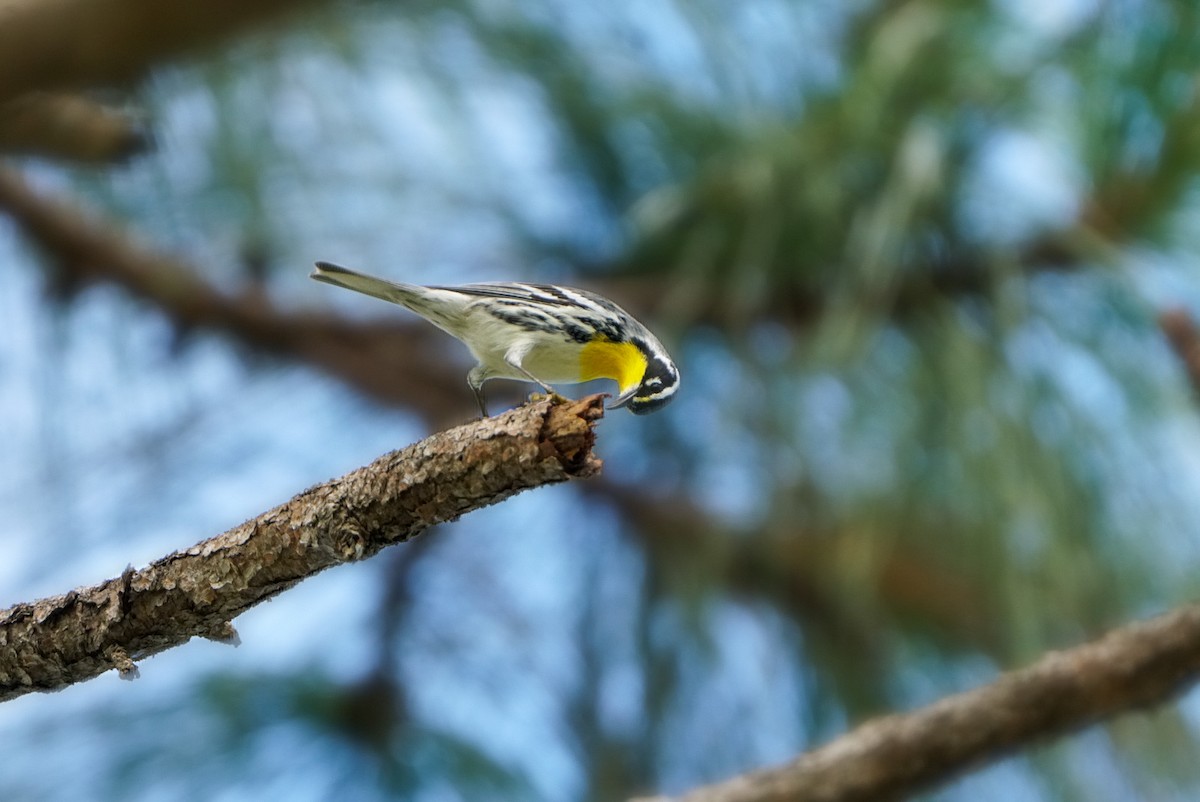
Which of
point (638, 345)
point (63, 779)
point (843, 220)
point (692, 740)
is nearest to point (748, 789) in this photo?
point (638, 345)

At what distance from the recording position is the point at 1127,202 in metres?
1.35

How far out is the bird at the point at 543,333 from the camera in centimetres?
88

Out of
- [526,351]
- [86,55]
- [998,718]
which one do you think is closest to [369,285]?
[526,351]

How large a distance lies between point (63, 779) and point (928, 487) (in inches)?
41.6

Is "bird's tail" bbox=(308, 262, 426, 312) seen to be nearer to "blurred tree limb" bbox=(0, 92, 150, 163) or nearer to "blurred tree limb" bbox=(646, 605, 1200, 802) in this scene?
"blurred tree limb" bbox=(0, 92, 150, 163)

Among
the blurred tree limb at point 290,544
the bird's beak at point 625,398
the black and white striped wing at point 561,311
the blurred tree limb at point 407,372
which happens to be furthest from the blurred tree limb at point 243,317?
the blurred tree limb at point 290,544

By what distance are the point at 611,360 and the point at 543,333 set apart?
7cm

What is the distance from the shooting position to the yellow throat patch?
910mm

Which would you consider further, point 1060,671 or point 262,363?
point 262,363

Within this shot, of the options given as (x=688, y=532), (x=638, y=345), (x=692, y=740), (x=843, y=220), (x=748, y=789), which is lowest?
(x=692, y=740)

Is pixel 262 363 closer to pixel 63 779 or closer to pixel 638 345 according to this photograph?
pixel 63 779

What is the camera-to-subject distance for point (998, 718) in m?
0.97

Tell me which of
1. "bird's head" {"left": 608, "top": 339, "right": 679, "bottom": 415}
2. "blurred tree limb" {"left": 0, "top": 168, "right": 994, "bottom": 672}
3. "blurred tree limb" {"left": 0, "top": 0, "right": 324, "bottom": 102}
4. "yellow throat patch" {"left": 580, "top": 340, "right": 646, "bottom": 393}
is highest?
"blurred tree limb" {"left": 0, "top": 0, "right": 324, "bottom": 102}

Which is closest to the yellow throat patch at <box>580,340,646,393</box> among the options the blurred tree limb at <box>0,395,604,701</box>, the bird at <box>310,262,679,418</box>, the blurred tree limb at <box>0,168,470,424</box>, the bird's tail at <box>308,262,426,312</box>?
the bird at <box>310,262,679,418</box>
